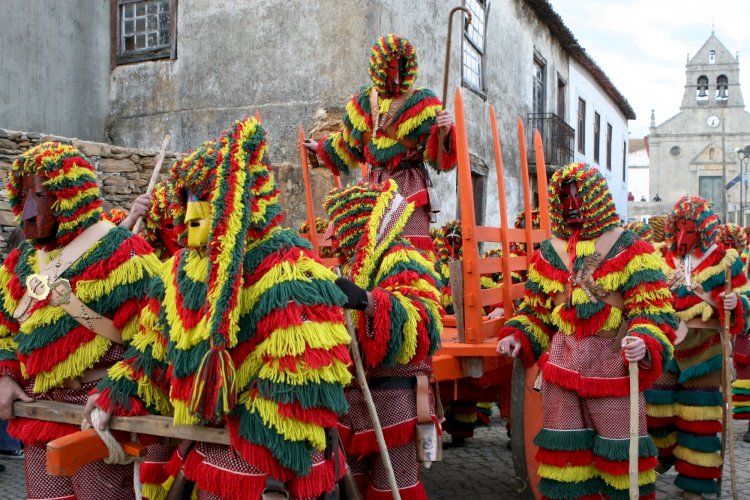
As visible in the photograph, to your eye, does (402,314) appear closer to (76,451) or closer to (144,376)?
(144,376)

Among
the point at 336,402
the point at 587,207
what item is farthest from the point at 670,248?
the point at 336,402

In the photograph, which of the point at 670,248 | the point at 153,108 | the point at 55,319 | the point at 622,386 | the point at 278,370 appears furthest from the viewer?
the point at 153,108

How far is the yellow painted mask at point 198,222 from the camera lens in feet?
8.31

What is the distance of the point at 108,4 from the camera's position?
11.4m

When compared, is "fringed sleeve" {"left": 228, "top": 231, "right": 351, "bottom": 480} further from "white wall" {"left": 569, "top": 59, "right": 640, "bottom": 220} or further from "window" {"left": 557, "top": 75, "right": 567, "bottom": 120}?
"window" {"left": 557, "top": 75, "right": 567, "bottom": 120}

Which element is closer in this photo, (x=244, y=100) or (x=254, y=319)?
(x=254, y=319)

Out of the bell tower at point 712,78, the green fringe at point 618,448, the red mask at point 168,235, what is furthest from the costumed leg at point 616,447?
the bell tower at point 712,78

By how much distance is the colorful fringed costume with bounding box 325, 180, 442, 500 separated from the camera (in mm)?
3225

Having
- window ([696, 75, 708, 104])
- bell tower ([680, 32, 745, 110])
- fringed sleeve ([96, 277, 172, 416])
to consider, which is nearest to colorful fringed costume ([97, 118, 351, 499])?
fringed sleeve ([96, 277, 172, 416])

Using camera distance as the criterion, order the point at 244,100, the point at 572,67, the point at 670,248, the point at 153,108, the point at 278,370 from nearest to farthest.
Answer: the point at 278,370
the point at 670,248
the point at 244,100
the point at 153,108
the point at 572,67

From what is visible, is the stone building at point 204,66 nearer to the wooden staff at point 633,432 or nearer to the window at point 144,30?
the window at point 144,30

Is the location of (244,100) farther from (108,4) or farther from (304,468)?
(304,468)

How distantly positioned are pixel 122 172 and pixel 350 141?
4.22 meters

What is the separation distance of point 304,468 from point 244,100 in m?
8.31
